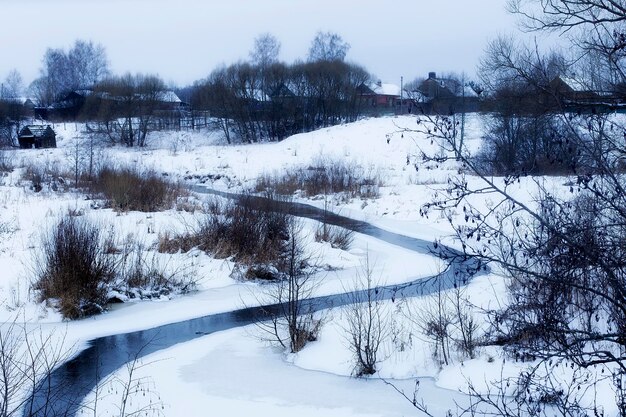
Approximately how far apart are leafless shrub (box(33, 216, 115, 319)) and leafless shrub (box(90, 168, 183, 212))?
7.88 metres

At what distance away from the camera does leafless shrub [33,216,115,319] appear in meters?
12.6

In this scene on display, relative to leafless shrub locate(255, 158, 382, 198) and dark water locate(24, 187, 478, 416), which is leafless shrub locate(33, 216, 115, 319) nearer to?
dark water locate(24, 187, 478, 416)

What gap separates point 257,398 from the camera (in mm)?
8445

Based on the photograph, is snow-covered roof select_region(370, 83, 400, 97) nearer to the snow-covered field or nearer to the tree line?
the tree line

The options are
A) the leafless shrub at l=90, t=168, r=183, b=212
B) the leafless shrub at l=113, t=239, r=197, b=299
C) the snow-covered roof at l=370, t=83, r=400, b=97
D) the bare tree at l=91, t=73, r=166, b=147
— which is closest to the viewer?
the leafless shrub at l=113, t=239, r=197, b=299

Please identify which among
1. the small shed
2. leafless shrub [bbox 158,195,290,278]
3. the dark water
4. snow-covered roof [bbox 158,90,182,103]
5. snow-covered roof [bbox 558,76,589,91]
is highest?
snow-covered roof [bbox 158,90,182,103]

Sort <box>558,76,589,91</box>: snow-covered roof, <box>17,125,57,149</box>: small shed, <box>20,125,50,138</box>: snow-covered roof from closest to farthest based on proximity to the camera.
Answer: <box>558,76,589,91</box>: snow-covered roof
<box>17,125,57,149</box>: small shed
<box>20,125,50,138</box>: snow-covered roof

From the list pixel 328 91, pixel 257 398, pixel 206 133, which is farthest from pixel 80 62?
pixel 257 398

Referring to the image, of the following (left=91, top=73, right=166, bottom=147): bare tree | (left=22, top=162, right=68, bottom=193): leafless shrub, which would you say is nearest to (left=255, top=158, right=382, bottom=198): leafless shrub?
(left=22, top=162, right=68, bottom=193): leafless shrub

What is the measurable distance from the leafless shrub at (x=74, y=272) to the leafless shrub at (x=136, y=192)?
7.88 m

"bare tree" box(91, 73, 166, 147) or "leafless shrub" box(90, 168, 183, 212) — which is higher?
"bare tree" box(91, 73, 166, 147)

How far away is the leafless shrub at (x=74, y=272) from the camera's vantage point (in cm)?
1260

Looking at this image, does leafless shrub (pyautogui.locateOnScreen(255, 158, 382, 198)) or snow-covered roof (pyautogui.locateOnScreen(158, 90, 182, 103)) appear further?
snow-covered roof (pyautogui.locateOnScreen(158, 90, 182, 103))

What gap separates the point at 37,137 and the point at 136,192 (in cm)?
3253
